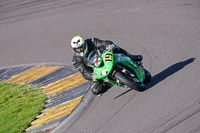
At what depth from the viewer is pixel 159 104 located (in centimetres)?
750

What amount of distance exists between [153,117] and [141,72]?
163 centimetres

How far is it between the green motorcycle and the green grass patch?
2242 millimetres

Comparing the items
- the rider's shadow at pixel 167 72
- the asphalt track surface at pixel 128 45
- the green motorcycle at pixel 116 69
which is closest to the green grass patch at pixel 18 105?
the asphalt track surface at pixel 128 45

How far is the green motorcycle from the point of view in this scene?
7.88 metres

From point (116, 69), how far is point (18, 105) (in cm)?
343

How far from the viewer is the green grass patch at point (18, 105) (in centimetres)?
897

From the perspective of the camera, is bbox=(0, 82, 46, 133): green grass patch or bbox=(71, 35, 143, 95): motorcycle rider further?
bbox=(0, 82, 46, 133): green grass patch

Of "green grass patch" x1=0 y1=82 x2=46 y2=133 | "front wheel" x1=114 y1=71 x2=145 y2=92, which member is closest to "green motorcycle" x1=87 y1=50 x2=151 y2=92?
"front wheel" x1=114 y1=71 x2=145 y2=92

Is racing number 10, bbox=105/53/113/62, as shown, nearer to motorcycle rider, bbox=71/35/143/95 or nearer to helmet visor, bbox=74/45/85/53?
motorcycle rider, bbox=71/35/143/95

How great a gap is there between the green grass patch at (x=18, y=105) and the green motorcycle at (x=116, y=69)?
2242mm

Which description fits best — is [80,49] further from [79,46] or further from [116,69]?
[116,69]

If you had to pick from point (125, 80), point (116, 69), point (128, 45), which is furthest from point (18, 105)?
point (128, 45)

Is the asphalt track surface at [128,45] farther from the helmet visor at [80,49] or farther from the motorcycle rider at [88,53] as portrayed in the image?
the helmet visor at [80,49]

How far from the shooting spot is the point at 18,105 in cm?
1003
